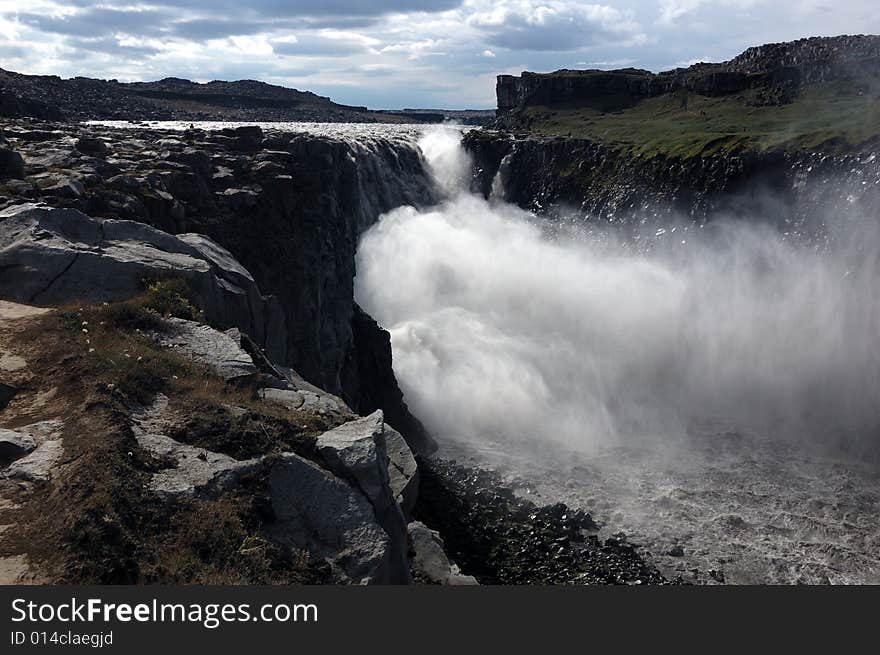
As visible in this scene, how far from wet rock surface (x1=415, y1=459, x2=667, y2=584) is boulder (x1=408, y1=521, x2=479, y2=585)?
15533 millimetres

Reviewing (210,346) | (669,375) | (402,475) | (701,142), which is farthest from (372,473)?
(701,142)

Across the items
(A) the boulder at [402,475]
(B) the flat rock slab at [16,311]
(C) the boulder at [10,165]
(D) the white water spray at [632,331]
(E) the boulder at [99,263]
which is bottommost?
(D) the white water spray at [632,331]

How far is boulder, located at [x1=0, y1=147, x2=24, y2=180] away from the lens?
2867 centimetres

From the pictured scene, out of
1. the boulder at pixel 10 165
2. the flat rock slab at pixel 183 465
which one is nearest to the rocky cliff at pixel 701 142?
the boulder at pixel 10 165

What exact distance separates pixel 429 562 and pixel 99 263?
13.9 meters

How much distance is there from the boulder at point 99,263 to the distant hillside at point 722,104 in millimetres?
75248

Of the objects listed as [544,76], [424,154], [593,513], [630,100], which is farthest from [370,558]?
[544,76]

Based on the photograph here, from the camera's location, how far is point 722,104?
147m

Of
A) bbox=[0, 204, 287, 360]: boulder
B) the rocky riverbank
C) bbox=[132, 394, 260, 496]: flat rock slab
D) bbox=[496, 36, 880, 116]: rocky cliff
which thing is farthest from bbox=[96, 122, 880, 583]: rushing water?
bbox=[496, 36, 880, 116]: rocky cliff

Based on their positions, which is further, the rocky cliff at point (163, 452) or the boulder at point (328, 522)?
the boulder at point (328, 522)

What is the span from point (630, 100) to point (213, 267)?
162m

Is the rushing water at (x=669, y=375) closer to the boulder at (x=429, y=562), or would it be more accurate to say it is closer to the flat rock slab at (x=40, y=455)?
the boulder at (x=429, y=562)

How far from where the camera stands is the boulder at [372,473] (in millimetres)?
13633

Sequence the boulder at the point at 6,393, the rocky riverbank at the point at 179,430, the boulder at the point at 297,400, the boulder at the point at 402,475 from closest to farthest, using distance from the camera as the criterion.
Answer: the rocky riverbank at the point at 179,430 → the boulder at the point at 6,393 → the boulder at the point at 402,475 → the boulder at the point at 297,400
